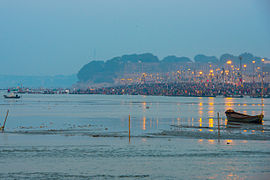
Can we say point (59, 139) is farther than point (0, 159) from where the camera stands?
Yes

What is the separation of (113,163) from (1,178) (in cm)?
753

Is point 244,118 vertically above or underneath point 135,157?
above

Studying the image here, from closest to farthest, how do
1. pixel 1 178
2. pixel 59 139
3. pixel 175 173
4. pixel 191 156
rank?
pixel 1 178, pixel 175 173, pixel 191 156, pixel 59 139

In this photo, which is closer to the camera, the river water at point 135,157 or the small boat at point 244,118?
the river water at point 135,157

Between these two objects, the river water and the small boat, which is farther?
the small boat

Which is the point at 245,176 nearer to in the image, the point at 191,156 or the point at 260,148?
the point at 191,156

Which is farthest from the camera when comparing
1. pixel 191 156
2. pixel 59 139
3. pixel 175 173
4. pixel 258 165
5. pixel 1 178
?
pixel 59 139

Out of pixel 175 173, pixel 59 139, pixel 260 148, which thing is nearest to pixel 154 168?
pixel 175 173

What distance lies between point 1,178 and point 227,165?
519 inches

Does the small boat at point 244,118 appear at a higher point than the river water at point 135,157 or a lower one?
higher

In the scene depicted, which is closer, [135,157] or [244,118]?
[135,157]

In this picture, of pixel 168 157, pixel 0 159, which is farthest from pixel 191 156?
pixel 0 159

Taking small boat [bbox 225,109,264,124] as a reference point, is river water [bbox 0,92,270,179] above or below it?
below

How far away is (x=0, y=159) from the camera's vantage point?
30938 millimetres
